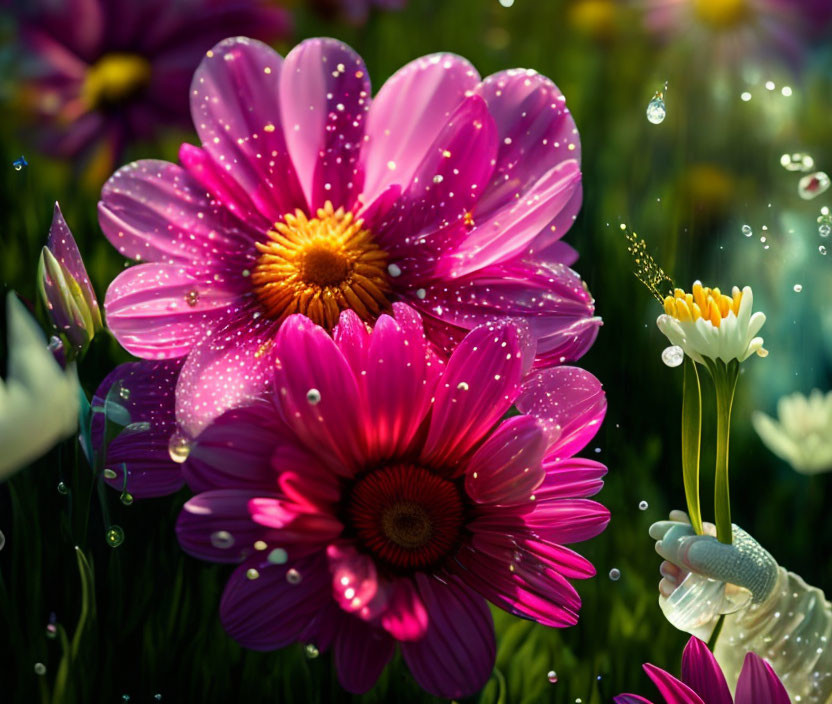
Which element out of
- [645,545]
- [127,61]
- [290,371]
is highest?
[127,61]

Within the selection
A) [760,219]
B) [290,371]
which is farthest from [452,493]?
[760,219]

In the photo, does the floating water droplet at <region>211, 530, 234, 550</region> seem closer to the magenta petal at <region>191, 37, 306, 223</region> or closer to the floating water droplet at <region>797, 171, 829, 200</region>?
the magenta petal at <region>191, 37, 306, 223</region>

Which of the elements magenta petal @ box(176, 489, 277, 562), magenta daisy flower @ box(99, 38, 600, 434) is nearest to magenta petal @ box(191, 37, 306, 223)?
magenta daisy flower @ box(99, 38, 600, 434)

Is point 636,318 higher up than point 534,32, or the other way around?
point 534,32

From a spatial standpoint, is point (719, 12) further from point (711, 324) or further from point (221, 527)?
point (221, 527)

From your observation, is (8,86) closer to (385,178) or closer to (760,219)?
(385,178)
